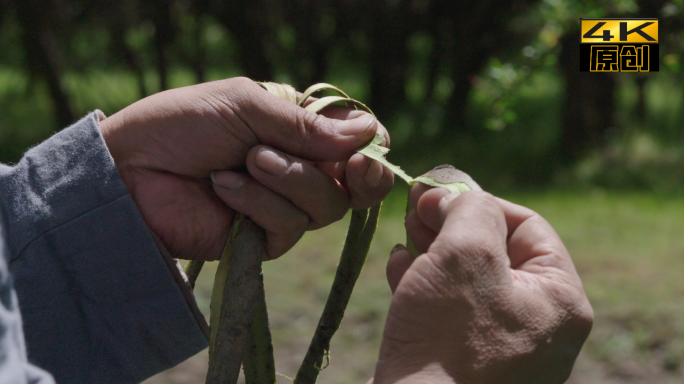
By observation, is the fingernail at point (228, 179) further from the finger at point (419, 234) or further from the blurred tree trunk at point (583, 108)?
the blurred tree trunk at point (583, 108)

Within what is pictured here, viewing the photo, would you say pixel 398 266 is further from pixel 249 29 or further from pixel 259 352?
pixel 249 29

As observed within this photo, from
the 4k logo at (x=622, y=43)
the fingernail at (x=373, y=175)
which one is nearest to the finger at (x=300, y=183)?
the fingernail at (x=373, y=175)

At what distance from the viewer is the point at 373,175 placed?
4.59ft

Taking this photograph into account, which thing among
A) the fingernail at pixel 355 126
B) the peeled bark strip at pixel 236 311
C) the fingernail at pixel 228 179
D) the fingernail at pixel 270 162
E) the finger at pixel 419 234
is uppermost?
the fingernail at pixel 355 126

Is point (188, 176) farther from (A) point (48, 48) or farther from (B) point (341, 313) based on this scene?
(A) point (48, 48)

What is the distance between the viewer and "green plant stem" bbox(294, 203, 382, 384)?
1334mm

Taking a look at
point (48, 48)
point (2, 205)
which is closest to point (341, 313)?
point (2, 205)

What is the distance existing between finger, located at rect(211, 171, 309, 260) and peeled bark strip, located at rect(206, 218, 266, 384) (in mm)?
131

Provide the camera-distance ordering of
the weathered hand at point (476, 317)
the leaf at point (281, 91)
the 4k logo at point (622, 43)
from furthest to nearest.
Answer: the 4k logo at point (622, 43) < the leaf at point (281, 91) < the weathered hand at point (476, 317)

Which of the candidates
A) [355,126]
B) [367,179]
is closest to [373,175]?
[367,179]

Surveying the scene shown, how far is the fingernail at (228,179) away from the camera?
1412 mm

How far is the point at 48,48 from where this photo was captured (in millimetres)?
6629

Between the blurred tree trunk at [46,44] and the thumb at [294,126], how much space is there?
6.14 metres

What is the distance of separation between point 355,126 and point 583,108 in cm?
488
